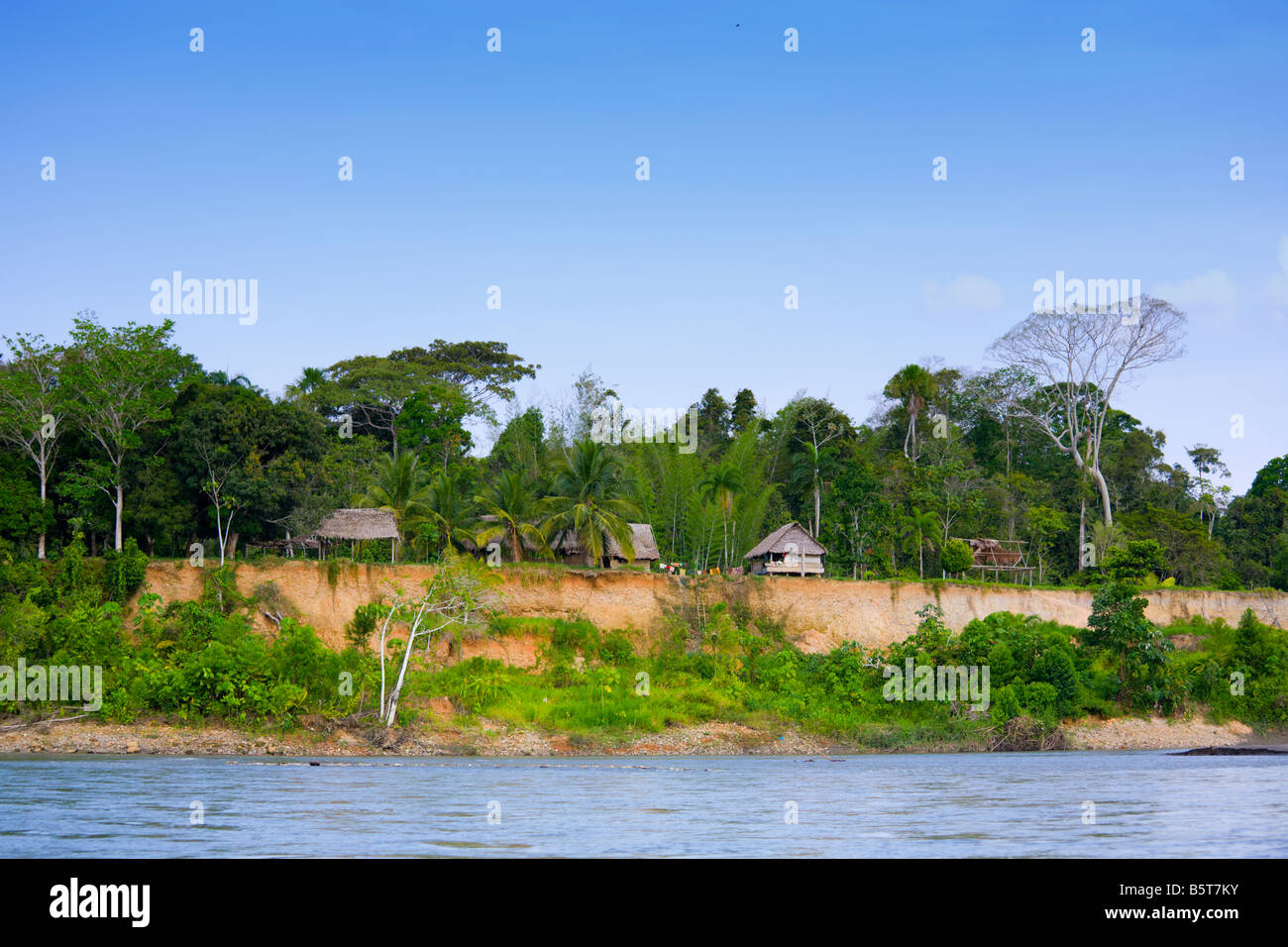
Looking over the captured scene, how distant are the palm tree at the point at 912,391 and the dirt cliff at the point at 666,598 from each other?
14157 mm

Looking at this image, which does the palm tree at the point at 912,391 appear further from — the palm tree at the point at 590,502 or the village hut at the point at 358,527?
the village hut at the point at 358,527

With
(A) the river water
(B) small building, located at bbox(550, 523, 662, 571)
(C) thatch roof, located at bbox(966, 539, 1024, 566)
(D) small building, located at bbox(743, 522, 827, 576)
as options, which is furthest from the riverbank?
(C) thatch roof, located at bbox(966, 539, 1024, 566)

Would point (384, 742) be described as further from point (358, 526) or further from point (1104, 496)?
point (1104, 496)

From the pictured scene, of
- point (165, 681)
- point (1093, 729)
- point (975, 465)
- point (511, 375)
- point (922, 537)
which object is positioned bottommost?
point (1093, 729)

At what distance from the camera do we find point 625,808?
18859 mm

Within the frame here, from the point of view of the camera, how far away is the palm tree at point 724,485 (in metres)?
44.1

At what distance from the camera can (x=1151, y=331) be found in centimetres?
5150

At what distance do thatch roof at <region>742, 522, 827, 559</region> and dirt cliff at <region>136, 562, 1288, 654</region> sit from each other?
153 inches

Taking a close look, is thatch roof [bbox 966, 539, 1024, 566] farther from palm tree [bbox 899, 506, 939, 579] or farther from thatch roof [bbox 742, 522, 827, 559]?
thatch roof [bbox 742, 522, 827, 559]

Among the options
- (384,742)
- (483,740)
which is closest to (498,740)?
(483,740)
